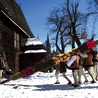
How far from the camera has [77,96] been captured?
783cm

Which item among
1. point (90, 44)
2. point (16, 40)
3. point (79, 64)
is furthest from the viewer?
point (16, 40)

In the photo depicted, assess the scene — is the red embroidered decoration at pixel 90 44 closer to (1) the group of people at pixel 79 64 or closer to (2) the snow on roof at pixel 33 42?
(1) the group of people at pixel 79 64

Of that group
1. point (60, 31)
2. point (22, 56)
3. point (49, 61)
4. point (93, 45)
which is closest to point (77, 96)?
point (93, 45)

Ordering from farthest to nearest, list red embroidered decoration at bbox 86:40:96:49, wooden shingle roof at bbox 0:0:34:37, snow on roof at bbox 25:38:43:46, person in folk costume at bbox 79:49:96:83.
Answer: snow on roof at bbox 25:38:43:46
wooden shingle roof at bbox 0:0:34:37
person in folk costume at bbox 79:49:96:83
red embroidered decoration at bbox 86:40:96:49

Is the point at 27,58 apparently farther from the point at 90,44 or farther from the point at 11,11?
the point at 90,44

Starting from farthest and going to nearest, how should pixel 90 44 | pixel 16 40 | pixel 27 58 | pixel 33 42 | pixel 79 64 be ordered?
pixel 33 42, pixel 27 58, pixel 16 40, pixel 79 64, pixel 90 44

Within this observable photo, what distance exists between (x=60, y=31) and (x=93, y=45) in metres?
27.2

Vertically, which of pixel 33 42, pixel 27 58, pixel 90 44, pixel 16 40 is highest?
pixel 33 42

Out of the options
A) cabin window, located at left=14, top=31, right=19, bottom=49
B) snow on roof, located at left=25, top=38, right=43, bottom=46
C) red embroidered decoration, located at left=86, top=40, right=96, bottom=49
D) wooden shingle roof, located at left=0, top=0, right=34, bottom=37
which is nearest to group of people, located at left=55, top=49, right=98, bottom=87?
red embroidered decoration, located at left=86, top=40, right=96, bottom=49

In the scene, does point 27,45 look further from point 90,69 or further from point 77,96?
point 77,96

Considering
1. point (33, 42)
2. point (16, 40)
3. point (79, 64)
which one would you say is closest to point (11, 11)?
point (16, 40)

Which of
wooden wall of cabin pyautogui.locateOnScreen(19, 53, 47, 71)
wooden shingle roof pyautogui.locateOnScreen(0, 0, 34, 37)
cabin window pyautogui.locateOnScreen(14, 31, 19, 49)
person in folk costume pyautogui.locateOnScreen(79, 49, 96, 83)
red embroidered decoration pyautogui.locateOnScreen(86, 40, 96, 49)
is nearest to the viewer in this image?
red embroidered decoration pyautogui.locateOnScreen(86, 40, 96, 49)

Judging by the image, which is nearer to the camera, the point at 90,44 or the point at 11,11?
the point at 90,44

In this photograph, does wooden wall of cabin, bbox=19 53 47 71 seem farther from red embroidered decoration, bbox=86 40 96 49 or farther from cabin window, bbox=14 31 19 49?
red embroidered decoration, bbox=86 40 96 49
